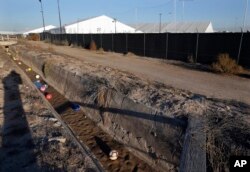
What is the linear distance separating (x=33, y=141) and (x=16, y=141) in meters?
0.41

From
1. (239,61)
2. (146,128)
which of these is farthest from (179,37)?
(146,128)

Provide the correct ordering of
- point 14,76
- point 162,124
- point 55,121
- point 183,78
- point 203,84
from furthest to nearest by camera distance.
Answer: point 14,76, point 183,78, point 203,84, point 55,121, point 162,124

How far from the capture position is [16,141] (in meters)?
6.09

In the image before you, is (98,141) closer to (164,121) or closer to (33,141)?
(33,141)

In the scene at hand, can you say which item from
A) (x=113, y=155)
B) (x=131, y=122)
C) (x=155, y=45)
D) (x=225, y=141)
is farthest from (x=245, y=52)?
(x=225, y=141)

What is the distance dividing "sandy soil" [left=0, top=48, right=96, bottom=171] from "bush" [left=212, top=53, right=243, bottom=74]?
835 centimetres

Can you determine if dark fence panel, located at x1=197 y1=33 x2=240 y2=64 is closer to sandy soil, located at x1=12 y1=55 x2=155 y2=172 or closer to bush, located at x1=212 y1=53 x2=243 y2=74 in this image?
bush, located at x1=212 y1=53 x2=243 y2=74

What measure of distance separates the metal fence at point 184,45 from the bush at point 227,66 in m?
0.93

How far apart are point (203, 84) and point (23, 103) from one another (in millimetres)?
6537

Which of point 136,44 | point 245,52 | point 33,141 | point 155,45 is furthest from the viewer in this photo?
point 136,44

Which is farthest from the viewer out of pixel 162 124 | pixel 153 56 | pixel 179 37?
pixel 153 56

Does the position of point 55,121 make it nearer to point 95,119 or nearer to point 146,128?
point 95,119

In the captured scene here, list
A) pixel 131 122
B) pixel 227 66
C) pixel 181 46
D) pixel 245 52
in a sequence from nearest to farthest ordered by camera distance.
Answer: pixel 131 122, pixel 227 66, pixel 245 52, pixel 181 46

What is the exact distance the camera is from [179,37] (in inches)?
701
